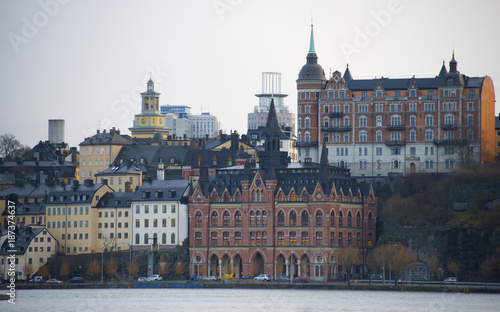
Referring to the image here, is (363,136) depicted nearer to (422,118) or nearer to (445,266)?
(422,118)

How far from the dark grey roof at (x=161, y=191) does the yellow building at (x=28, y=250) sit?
13127 mm

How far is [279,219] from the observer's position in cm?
18938

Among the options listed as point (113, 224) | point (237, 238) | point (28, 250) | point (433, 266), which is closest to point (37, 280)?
point (28, 250)

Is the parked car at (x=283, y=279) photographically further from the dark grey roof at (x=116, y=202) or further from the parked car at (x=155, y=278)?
the dark grey roof at (x=116, y=202)

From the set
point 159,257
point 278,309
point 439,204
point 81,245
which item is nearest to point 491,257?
point 439,204

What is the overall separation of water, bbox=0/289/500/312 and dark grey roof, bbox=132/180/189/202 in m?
18.3

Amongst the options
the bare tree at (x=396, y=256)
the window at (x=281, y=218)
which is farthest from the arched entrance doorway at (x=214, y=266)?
the bare tree at (x=396, y=256)

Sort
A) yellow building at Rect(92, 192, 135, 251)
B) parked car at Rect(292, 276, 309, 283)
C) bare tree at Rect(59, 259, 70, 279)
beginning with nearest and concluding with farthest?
parked car at Rect(292, 276, 309, 283)
bare tree at Rect(59, 259, 70, 279)
yellow building at Rect(92, 192, 135, 251)

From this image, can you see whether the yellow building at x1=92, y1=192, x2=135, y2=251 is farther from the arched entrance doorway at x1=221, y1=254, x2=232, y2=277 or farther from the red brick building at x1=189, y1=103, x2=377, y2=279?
the arched entrance doorway at x1=221, y1=254, x2=232, y2=277

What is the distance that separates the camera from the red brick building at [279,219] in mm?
185625

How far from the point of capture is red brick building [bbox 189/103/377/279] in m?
186

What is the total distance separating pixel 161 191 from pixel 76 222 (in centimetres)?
1291

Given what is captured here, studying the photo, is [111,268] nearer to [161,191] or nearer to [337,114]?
[161,191]

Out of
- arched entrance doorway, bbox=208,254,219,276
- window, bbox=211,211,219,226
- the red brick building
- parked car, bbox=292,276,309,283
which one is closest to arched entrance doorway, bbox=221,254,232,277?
the red brick building
